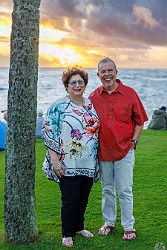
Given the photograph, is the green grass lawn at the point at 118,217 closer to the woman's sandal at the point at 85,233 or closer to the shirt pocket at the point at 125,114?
the woman's sandal at the point at 85,233

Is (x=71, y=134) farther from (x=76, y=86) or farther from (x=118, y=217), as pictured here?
(x=118, y=217)

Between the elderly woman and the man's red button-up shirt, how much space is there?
91mm

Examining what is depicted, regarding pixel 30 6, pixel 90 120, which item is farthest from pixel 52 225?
pixel 30 6

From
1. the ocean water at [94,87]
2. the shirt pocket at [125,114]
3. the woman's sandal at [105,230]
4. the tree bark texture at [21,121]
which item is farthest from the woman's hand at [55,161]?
the ocean water at [94,87]

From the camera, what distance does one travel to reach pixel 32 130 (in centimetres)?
445

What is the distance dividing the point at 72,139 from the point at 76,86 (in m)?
0.47

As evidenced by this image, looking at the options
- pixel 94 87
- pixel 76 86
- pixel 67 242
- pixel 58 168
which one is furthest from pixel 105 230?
pixel 94 87

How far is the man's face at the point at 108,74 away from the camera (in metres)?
4.38

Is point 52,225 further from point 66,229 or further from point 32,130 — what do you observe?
point 32,130

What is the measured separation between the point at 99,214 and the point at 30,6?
2548 millimetres

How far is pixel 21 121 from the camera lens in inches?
172

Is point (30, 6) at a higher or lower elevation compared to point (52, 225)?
higher

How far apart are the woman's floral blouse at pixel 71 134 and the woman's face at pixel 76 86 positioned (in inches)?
3.7

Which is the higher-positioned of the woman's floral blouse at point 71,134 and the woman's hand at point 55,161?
the woman's floral blouse at point 71,134
